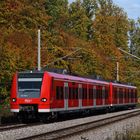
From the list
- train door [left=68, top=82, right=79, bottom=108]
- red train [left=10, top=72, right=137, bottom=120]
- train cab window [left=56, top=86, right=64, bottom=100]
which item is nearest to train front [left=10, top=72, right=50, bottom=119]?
red train [left=10, top=72, right=137, bottom=120]

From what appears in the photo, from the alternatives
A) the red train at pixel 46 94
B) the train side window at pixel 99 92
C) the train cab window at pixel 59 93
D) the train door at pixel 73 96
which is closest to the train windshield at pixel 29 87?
the red train at pixel 46 94

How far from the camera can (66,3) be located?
111 meters

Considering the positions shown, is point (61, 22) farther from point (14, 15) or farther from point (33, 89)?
point (33, 89)

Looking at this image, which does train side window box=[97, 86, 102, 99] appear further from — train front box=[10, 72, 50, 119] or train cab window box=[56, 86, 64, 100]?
train front box=[10, 72, 50, 119]

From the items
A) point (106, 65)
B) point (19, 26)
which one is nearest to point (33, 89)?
point (19, 26)

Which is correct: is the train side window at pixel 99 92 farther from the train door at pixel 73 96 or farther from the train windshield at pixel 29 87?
the train windshield at pixel 29 87

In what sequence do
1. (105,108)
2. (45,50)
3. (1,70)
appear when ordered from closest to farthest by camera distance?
(105,108)
(1,70)
(45,50)

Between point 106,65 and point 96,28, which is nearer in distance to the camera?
point 106,65

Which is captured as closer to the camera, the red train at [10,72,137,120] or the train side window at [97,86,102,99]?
the red train at [10,72,137,120]

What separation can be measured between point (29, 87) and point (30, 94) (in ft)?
1.39

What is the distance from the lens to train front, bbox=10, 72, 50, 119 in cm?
3006

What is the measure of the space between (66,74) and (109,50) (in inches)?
2593

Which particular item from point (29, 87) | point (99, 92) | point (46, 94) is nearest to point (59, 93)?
point (46, 94)

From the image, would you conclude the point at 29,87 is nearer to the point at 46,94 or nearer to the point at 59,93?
the point at 46,94
